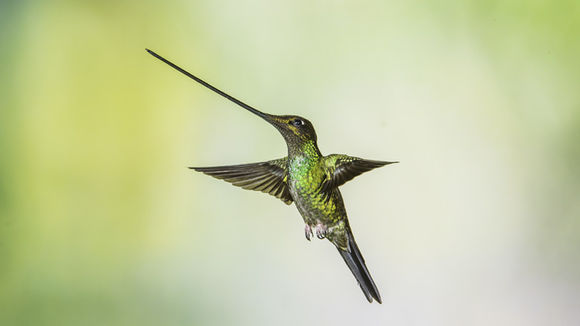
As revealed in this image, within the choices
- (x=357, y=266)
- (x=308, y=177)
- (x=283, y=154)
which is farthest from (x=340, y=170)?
(x=283, y=154)

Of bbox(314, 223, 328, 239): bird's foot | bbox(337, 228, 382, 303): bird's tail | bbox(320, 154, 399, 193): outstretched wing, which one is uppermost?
bbox(320, 154, 399, 193): outstretched wing

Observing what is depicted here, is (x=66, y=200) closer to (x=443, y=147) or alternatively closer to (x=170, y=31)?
(x=170, y=31)

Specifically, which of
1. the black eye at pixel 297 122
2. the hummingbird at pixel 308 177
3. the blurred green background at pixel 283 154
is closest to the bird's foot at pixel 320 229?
the hummingbird at pixel 308 177

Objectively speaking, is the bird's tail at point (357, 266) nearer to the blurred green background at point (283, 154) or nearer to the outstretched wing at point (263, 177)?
the outstretched wing at point (263, 177)

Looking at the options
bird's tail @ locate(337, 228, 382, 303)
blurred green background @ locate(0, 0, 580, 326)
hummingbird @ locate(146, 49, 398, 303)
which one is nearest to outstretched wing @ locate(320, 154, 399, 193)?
hummingbird @ locate(146, 49, 398, 303)

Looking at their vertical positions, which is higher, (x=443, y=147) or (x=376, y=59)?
(x=376, y=59)

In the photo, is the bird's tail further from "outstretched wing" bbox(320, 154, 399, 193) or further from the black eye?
the black eye

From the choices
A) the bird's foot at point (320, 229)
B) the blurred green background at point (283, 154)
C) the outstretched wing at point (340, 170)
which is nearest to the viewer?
the outstretched wing at point (340, 170)

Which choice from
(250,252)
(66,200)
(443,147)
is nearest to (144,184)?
(66,200)
